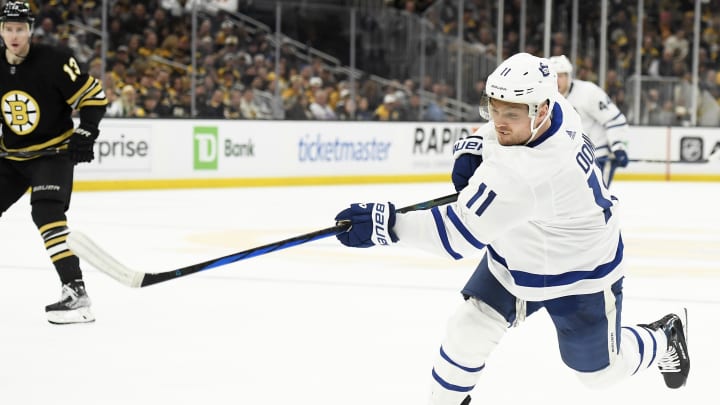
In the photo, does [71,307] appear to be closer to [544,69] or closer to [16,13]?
[16,13]

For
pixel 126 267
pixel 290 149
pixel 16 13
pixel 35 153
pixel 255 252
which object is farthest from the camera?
pixel 290 149

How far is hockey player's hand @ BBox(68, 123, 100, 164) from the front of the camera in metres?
4.29

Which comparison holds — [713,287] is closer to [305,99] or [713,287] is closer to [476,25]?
[305,99]

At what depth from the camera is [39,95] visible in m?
4.31

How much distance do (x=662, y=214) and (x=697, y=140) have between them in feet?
16.9

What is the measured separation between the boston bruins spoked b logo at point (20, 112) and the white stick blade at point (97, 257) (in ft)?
5.45

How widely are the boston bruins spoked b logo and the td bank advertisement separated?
603cm

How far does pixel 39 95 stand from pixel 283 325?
4.28ft

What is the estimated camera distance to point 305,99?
41.2 feet

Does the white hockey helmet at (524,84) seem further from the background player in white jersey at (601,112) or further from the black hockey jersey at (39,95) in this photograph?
the background player in white jersey at (601,112)

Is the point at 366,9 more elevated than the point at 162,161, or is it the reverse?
the point at 366,9


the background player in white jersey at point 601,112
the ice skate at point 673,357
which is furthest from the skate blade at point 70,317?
the background player in white jersey at point 601,112

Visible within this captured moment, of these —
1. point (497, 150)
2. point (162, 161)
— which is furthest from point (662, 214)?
point (497, 150)

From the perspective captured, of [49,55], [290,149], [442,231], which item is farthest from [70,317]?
[290,149]
